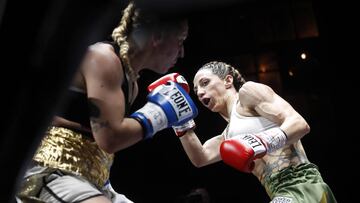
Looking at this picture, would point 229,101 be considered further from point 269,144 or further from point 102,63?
point 102,63

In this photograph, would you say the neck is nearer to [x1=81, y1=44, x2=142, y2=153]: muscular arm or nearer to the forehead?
the forehead

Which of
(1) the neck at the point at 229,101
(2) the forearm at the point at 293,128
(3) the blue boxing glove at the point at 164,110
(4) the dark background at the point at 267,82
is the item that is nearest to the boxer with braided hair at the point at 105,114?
(3) the blue boxing glove at the point at 164,110

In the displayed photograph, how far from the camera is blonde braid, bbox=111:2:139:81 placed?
4.61 ft

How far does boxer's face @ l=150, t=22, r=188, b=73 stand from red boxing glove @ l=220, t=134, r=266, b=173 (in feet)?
1.72

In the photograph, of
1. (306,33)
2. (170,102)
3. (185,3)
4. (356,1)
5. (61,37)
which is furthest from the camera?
(306,33)

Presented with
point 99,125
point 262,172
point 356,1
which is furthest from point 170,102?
point 356,1

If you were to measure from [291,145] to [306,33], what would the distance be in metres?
3.94

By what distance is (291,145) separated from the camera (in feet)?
6.82

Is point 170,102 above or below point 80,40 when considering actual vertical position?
below

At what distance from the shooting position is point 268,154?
2061mm

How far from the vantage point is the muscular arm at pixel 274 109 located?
195 centimetres

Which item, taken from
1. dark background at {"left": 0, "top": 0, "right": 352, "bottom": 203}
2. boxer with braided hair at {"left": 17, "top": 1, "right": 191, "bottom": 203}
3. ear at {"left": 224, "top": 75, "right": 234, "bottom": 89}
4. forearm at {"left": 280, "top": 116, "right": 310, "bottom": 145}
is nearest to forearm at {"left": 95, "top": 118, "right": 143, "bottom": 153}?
boxer with braided hair at {"left": 17, "top": 1, "right": 191, "bottom": 203}

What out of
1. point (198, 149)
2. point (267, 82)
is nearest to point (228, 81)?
point (198, 149)

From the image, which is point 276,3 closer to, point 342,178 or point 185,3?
point 342,178
